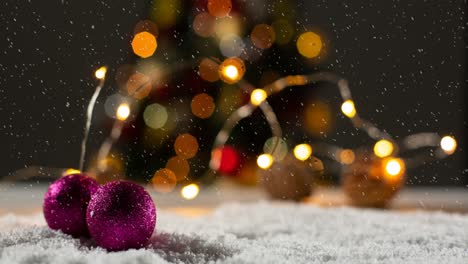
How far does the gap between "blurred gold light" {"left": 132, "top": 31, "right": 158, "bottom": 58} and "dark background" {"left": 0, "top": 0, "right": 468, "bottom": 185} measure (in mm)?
190

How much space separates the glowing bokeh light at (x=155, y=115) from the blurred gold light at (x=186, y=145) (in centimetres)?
8

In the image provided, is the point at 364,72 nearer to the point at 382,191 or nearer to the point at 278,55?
the point at 278,55

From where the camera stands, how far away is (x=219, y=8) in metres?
2.27

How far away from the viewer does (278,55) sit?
2.35 m

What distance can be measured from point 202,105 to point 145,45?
286 millimetres

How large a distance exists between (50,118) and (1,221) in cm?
139

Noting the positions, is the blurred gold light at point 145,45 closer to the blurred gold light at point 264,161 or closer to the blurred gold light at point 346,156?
the blurred gold light at point 264,161

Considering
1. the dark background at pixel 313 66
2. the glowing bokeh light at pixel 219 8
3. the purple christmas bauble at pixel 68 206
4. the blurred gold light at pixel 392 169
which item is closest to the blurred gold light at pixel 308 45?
the dark background at pixel 313 66

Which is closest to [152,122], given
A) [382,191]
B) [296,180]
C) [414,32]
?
[296,180]

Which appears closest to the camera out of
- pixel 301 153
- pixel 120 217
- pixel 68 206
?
pixel 120 217

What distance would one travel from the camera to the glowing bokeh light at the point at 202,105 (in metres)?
2.26

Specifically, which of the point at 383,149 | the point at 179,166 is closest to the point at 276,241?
the point at 383,149

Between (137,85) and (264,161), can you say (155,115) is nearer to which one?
(137,85)

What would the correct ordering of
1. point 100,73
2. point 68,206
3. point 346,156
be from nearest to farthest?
point 68,206 → point 100,73 → point 346,156
